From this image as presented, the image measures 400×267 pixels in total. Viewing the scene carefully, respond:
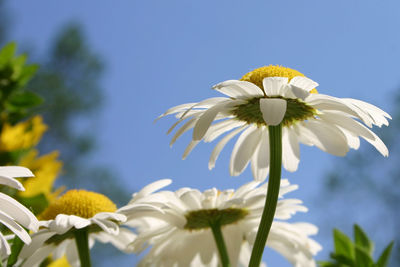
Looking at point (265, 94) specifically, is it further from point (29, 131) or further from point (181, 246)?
point (29, 131)

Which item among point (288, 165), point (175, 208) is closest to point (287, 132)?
point (288, 165)

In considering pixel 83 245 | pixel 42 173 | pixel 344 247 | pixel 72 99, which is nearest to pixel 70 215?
pixel 83 245

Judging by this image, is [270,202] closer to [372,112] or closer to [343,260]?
[372,112]

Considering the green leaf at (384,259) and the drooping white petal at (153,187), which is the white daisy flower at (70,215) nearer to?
the drooping white petal at (153,187)

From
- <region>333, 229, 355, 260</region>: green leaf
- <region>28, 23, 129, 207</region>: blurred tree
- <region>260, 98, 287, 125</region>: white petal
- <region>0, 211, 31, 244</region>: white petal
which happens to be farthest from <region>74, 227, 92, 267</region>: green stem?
<region>28, 23, 129, 207</region>: blurred tree

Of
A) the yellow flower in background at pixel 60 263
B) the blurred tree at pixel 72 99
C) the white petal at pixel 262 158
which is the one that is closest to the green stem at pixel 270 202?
the white petal at pixel 262 158
